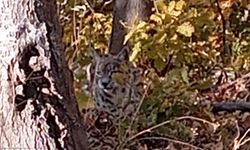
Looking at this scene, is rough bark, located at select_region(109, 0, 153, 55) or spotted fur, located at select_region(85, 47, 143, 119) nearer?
spotted fur, located at select_region(85, 47, 143, 119)

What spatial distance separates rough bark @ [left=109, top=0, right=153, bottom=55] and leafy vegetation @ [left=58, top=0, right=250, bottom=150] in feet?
0.70

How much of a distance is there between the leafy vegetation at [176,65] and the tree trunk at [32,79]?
5.34 ft

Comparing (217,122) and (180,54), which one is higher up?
(180,54)

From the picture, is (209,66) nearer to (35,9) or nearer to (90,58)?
(90,58)

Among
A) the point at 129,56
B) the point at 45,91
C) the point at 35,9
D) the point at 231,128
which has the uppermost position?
the point at 35,9

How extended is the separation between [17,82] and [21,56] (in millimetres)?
93

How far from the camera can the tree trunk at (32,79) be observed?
3.04 m

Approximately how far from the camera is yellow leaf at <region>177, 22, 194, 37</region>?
5.32 metres

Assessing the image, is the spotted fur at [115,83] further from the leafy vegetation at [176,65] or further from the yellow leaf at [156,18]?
the yellow leaf at [156,18]

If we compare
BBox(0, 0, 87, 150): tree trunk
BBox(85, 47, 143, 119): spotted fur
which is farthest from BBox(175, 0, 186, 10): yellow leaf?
BBox(0, 0, 87, 150): tree trunk

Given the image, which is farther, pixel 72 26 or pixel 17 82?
pixel 72 26

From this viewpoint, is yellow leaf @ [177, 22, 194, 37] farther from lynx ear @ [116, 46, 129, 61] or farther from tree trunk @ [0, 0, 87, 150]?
tree trunk @ [0, 0, 87, 150]

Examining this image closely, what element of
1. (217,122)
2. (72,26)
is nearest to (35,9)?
(217,122)

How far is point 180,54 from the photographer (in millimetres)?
5699
